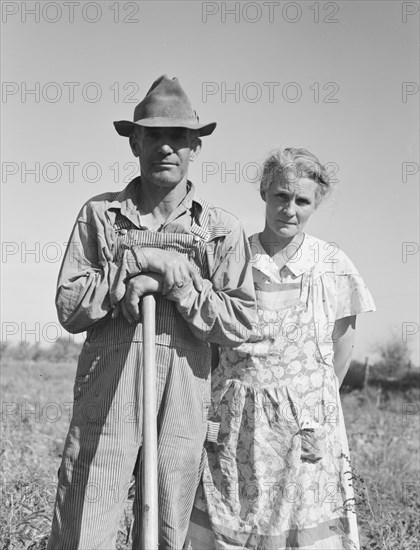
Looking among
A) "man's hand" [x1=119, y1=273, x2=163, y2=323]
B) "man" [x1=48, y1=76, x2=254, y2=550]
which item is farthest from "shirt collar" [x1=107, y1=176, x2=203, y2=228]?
"man's hand" [x1=119, y1=273, x2=163, y2=323]

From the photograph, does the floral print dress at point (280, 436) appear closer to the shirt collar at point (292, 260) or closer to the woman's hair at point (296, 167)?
the shirt collar at point (292, 260)

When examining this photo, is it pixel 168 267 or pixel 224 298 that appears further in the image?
pixel 224 298

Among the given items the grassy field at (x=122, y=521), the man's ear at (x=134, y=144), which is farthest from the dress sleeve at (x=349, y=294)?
the man's ear at (x=134, y=144)

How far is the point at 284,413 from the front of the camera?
2.98m

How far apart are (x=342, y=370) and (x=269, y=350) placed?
0.46 m

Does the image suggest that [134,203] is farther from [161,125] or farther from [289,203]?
[289,203]

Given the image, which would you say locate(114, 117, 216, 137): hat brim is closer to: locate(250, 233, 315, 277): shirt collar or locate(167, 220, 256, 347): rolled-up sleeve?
locate(167, 220, 256, 347): rolled-up sleeve

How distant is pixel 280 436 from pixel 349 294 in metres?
0.67

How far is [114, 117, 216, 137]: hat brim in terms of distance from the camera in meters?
2.37

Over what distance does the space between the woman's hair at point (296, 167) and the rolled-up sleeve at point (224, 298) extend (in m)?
0.60

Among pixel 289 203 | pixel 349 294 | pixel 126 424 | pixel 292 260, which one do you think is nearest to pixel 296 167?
pixel 289 203

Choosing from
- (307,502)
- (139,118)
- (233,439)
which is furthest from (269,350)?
(139,118)

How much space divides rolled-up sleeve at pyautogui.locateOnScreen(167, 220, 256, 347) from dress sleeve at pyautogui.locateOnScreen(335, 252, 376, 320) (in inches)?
29.8

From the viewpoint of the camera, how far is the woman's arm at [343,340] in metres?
3.26
